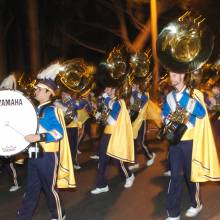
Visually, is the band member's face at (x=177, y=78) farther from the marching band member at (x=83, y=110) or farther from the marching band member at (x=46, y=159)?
the marching band member at (x=83, y=110)

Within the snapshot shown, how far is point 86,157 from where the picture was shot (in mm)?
10742

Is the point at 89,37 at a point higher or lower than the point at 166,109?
higher

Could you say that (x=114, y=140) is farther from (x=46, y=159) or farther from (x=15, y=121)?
(x=15, y=121)

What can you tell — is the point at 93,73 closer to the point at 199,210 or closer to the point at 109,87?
the point at 109,87

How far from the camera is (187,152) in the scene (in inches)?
233

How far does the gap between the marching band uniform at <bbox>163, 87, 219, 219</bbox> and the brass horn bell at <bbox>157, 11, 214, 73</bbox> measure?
1.45ft

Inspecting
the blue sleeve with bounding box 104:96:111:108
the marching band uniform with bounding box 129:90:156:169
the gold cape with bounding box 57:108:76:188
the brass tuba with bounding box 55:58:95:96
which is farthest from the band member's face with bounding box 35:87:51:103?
the marching band uniform with bounding box 129:90:156:169

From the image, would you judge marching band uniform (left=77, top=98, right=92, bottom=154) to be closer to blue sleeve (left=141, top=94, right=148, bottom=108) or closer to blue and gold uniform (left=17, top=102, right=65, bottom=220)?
blue sleeve (left=141, top=94, right=148, bottom=108)

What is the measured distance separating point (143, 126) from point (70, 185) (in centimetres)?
383

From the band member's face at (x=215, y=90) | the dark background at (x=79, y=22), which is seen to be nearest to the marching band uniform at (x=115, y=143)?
the band member's face at (x=215, y=90)

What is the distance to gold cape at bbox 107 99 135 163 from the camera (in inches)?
298

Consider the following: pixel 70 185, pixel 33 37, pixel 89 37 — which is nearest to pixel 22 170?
pixel 70 185

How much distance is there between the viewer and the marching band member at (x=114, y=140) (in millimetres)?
7559

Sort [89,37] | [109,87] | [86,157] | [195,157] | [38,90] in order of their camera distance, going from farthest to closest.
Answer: [89,37], [86,157], [109,87], [195,157], [38,90]
